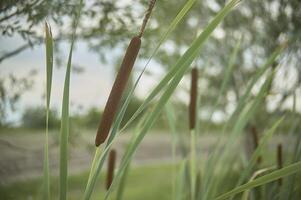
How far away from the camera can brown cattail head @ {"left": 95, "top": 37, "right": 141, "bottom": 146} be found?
0.92 m

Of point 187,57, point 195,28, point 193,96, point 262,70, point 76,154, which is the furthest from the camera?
point 76,154

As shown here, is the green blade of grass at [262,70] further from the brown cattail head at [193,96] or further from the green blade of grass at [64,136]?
the green blade of grass at [64,136]

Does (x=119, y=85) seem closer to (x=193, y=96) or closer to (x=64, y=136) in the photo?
(x=64, y=136)

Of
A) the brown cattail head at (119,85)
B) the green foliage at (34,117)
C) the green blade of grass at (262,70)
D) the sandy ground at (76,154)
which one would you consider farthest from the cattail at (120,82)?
the green foliage at (34,117)

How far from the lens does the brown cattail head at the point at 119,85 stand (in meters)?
0.92

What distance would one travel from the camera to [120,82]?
3.05ft

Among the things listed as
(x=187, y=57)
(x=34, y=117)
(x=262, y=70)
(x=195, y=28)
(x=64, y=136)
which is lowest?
(x=64, y=136)

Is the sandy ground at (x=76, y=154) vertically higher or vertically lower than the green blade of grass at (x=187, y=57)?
higher

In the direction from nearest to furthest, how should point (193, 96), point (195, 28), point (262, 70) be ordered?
point (262, 70)
point (193, 96)
point (195, 28)

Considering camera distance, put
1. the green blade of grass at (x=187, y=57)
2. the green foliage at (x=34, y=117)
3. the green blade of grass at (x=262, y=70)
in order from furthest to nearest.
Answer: the green foliage at (x=34, y=117)
the green blade of grass at (x=262, y=70)
the green blade of grass at (x=187, y=57)

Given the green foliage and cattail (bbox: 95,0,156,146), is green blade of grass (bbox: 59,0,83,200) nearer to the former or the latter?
cattail (bbox: 95,0,156,146)

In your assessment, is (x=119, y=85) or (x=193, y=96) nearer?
(x=119, y=85)

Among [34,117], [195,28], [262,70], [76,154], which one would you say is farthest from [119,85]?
[76,154]

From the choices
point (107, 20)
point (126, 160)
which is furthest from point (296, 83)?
point (126, 160)
